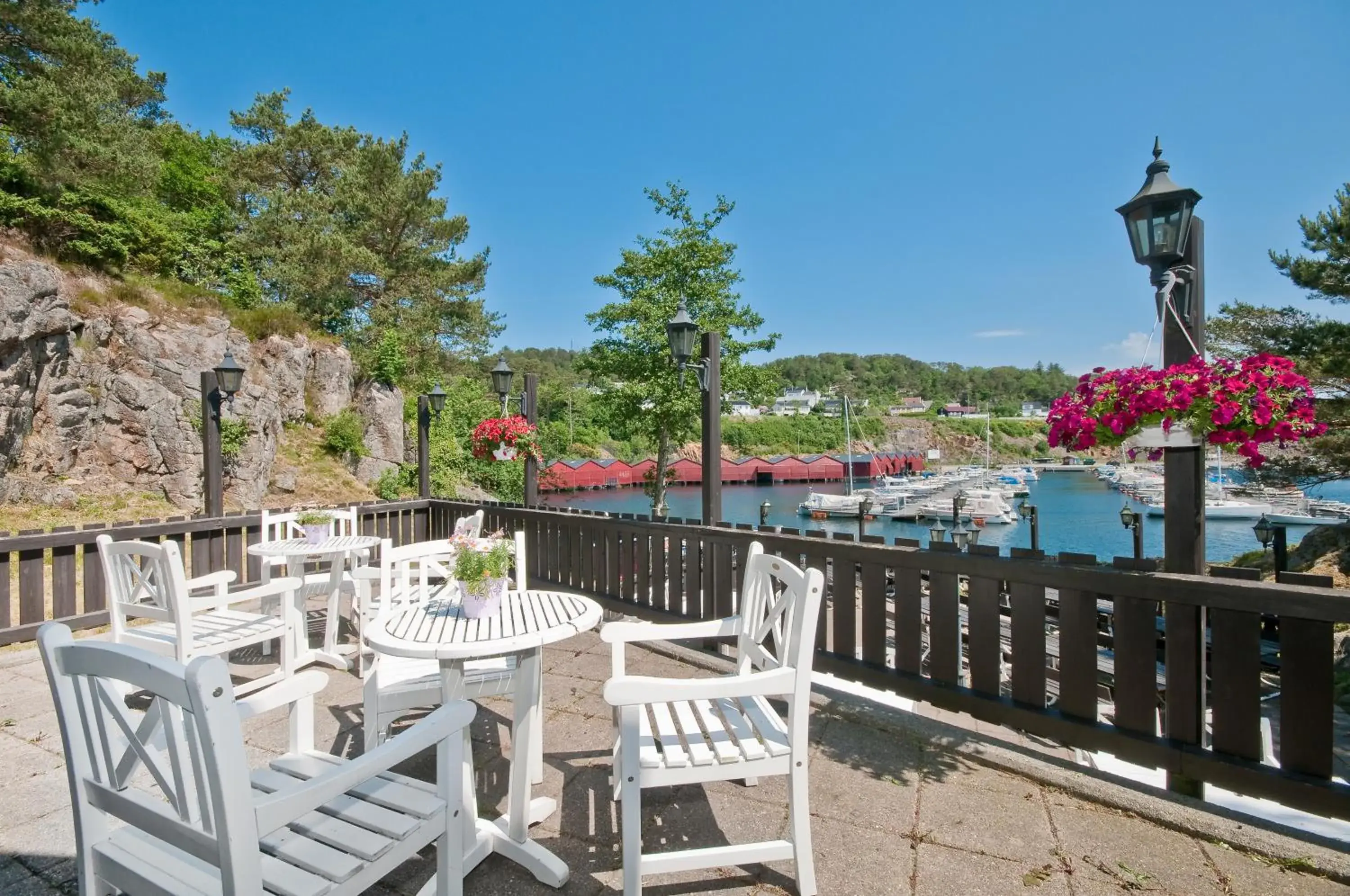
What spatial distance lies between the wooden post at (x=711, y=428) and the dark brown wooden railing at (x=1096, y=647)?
370mm

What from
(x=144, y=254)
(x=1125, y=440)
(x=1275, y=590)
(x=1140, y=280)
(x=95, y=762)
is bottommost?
(x=95, y=762)

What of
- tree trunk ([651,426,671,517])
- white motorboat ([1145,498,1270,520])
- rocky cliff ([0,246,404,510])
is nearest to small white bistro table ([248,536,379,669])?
rocky cliff ([0,246,404,510])

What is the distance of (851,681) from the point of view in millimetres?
2928

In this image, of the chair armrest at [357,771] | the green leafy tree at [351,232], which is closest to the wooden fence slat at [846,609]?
the chair armrest at [357,771]

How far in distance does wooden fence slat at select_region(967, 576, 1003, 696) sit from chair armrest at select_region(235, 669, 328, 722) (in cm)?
226

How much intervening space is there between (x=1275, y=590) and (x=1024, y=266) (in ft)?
58.6

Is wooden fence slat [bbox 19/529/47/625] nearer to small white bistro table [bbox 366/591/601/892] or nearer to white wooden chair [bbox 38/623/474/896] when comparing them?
small white bistro table [bbox 366/591/601/892]

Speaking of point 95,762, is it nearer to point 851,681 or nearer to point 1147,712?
→ point 851,681

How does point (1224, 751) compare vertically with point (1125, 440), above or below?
below

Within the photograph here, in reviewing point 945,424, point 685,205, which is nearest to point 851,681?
point 685,205

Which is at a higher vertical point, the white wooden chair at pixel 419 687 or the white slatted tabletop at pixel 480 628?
the white slatted tabletop at pixel 480 628

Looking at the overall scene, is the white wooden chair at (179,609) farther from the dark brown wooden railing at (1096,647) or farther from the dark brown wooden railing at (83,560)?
the dark brown wooden railing at (1096,647)

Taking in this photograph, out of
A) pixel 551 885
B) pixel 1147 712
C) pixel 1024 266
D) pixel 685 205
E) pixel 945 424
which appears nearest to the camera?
pixel 551 885

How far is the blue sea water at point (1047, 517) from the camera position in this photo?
2552cm
